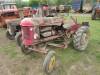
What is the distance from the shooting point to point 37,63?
16.6 feet

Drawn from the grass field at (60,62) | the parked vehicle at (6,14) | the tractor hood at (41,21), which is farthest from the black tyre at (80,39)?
the parked vehicle at (6,14)

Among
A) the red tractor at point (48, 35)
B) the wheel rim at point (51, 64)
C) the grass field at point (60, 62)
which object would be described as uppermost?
the red tractor at point (48, 35)

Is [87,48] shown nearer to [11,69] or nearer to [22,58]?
[22,58]

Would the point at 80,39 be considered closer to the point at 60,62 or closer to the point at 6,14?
the point at 60,62

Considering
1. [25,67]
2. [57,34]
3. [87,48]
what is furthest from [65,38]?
[25,67]

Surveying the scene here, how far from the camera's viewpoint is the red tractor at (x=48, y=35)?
477 centimetres

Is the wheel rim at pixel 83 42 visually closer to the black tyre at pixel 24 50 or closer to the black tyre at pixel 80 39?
the black tyre at pixel 80 39

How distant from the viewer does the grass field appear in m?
4.64

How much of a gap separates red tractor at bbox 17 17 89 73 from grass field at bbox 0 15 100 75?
0.25 meters

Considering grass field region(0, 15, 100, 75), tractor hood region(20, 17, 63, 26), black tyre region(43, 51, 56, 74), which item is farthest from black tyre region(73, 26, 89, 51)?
black tyre region(43, 51, 56, 74)

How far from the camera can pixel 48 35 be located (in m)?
5.37

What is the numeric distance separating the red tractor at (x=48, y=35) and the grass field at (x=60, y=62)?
0.25 m

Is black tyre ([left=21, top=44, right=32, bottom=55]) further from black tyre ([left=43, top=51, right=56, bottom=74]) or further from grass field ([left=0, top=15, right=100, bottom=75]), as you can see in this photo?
black tyre ([left=43, top=51, right=56, bottom=74])

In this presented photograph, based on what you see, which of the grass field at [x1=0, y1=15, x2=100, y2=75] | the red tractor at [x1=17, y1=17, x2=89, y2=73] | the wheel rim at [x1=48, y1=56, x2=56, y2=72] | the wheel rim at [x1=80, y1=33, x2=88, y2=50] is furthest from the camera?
the wheel rim at [x1=80, y1=33, x2=88, y2=50]
